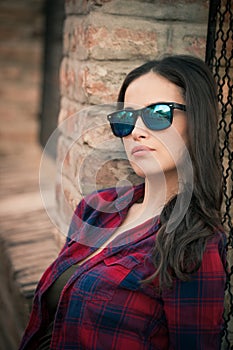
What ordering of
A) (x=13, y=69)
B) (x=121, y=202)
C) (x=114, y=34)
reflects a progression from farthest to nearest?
(x=13, y=69), (x=114, y=34), (x=121, y=202)

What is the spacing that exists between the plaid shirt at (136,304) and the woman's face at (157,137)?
169 mm

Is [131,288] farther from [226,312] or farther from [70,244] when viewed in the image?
[226,312]

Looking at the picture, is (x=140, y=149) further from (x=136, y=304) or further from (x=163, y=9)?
(x=163, y=9)

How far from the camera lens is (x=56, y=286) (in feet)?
6.03

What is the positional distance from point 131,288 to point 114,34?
103cm

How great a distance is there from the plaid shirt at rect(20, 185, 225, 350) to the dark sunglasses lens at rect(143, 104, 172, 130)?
0.28 meters

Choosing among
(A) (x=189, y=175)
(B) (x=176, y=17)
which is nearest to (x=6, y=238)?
(B) (x=176, y=17)

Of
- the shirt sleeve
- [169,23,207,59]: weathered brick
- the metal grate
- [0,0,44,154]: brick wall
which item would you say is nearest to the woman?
the shirt sleeve

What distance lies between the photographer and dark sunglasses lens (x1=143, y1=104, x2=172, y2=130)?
5.21ft

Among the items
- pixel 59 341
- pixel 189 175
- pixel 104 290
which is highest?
pixel 189 175

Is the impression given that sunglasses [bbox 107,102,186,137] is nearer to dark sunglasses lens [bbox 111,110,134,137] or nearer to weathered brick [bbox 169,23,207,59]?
dark sunglasses lens [bbox 111,110,134,137]

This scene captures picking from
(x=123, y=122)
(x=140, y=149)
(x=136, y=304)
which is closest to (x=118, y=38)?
(x=123, y=122)

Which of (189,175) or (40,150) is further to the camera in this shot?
(40,150)

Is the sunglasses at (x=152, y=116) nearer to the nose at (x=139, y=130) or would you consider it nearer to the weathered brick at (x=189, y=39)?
the nose at (x=139, y=130)
